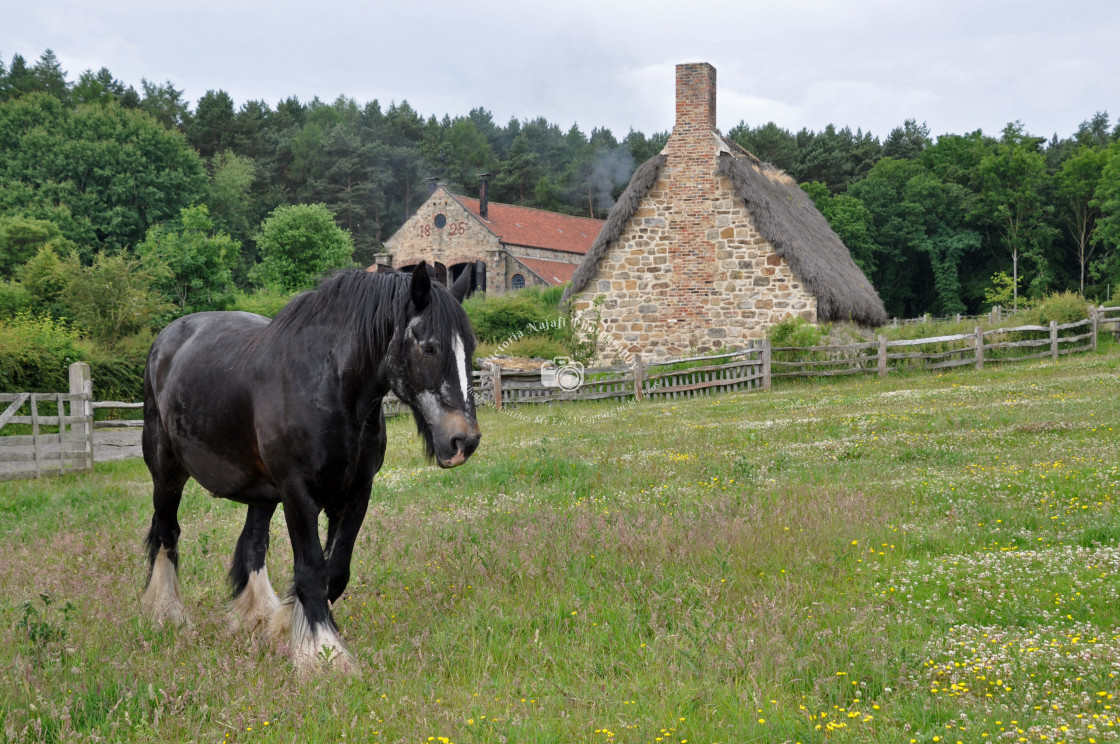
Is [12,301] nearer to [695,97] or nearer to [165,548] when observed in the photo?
[695,97]

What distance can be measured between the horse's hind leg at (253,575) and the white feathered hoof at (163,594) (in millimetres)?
382

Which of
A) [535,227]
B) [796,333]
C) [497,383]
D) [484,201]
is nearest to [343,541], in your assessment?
[497,383]

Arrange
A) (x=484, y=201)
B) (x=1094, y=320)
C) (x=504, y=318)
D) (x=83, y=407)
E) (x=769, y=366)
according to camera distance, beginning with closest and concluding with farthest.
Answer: (x=83, y=407), (x=769, y=366), (x=1094, y=320), (x=504, y=318), (x=484, y=201)

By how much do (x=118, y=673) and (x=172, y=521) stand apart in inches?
76.4

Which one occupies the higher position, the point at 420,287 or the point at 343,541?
the point at 420,287

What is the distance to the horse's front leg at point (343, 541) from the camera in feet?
16.5

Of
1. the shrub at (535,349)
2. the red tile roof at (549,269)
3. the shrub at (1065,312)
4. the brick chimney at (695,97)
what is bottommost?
the shrub at (535,349)

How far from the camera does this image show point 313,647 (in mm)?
4602

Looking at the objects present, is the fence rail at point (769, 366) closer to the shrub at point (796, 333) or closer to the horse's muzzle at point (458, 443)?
the shrub at point (796, 333)

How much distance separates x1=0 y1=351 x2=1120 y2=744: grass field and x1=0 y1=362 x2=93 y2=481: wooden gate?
4843mm

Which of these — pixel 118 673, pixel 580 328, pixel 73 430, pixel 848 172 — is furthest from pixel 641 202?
pixel 848 172

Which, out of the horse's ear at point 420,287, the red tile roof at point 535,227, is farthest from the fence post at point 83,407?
the red tile roof at point 535,227

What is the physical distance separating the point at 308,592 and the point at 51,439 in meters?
12.6

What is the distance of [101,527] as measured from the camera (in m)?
8.67
